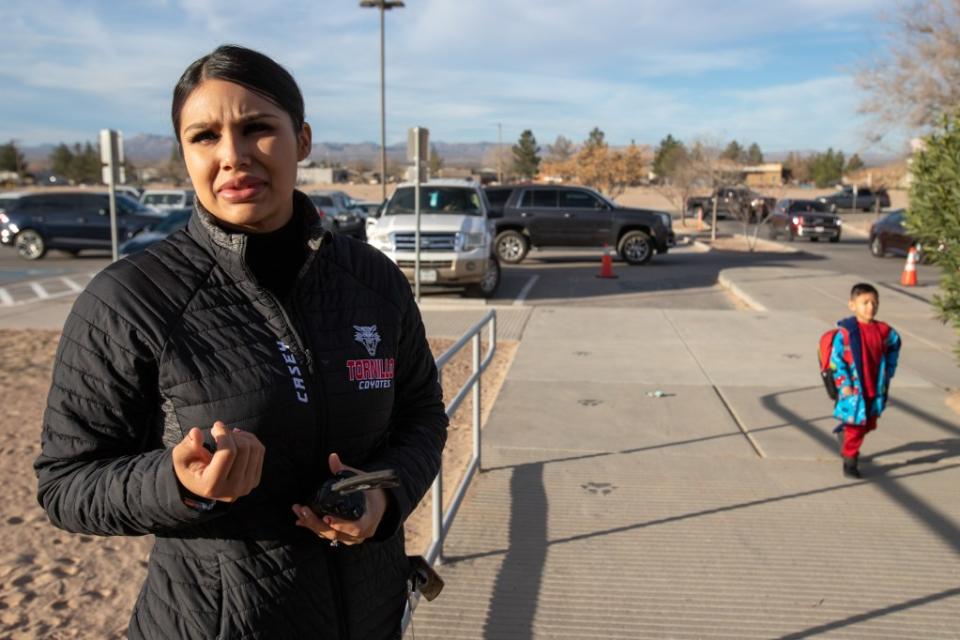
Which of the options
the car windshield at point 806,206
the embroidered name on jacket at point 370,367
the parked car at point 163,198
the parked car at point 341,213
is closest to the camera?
the embroidered name on jacket at point 370,367

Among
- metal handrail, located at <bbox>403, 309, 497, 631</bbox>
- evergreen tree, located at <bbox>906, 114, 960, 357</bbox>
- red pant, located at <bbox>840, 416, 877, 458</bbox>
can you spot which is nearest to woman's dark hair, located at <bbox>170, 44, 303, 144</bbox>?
metal handrail, located at <bbox>403, 309, 497, 631</bbox>

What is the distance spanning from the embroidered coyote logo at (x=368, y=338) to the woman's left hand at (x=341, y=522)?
25 centimetres

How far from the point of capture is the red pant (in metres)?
5.23

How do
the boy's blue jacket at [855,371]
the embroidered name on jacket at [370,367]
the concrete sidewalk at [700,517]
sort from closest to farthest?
the embroidered name on jacket at [370,367] < the concrete sidewalk at [700,517] < the boy's blue jacket at [855,371]

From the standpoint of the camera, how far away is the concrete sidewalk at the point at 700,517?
11.8 feet

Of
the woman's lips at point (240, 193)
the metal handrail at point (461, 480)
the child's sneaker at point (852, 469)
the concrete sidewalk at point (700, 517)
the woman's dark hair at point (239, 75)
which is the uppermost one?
the woman's dark hair at point (239, 75)

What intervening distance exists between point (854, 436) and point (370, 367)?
174 inches

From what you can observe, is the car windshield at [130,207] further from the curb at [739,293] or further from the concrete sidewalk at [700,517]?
the concrete sidewalk at [700,517]

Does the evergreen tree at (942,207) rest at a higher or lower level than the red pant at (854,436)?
higher

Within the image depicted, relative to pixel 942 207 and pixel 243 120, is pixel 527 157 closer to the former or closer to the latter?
pixel 942 207

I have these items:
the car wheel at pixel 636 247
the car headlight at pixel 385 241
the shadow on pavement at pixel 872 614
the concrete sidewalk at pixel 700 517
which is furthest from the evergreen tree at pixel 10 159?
the shadow on pavement at pixel 872 614

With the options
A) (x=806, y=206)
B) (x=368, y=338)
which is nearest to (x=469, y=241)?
(x=368, y=338)

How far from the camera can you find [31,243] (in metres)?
22.5

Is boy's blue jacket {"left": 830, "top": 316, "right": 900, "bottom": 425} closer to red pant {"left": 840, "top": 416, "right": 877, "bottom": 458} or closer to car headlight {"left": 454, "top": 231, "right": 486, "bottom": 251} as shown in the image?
red pant {"left": 840, "top": 416, "right": 877, "bottom": 458}
